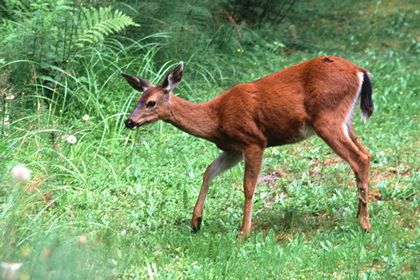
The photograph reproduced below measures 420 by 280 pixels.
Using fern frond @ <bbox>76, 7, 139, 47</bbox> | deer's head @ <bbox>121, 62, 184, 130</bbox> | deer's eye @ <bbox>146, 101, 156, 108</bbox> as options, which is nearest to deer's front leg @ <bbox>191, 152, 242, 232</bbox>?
deer's head @ <bbox>121, 62, 184, 130</bbox>

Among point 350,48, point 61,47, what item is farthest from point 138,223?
point 350,48

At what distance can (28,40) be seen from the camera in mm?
7535

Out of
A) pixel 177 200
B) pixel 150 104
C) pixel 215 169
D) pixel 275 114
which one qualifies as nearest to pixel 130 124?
pixel 150 104

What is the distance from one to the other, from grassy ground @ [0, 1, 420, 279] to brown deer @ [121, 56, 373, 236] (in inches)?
15.3

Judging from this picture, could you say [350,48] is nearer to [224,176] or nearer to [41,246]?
[224,176]

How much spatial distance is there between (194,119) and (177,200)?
941mm

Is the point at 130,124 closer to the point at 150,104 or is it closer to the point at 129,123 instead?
the point at 129,123

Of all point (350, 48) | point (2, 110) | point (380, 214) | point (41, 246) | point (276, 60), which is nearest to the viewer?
point (41, 246)

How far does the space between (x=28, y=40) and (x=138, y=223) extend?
10.2 feet

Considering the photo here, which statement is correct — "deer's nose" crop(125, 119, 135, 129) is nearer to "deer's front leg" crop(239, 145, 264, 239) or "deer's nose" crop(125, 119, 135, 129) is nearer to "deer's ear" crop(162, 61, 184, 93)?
"deer's ear" crop(162, 61, 184, 93)

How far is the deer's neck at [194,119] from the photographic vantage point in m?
5.78

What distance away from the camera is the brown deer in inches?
211

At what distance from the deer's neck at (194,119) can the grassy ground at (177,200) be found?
74 cm

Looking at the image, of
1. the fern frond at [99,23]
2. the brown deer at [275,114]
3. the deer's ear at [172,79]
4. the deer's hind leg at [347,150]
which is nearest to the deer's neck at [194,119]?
the brown deer at [275,114]
